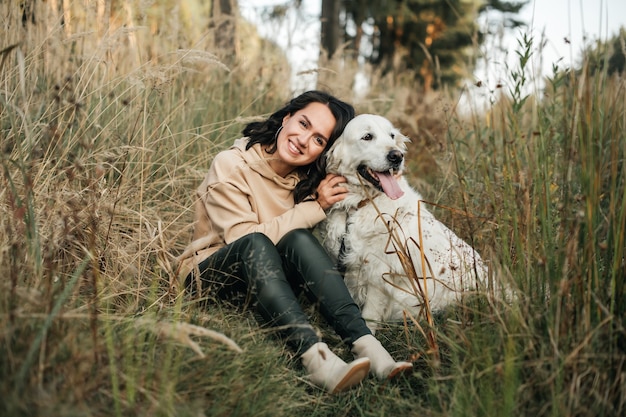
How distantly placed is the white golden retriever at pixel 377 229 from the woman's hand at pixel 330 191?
0.05m

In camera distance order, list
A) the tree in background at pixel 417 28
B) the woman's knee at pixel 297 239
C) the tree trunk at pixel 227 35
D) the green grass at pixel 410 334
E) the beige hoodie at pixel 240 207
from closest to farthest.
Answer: the green grass at pixel 410 334 < the woman's knee at pixel 297 239 < the beige hoodie at pixel 240 207 < the tree trunk at pixel 227 35 < the tree in background at pixel 417 28

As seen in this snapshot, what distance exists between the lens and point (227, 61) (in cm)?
481

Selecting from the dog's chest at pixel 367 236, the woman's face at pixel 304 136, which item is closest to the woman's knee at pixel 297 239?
the dog's chest at pixel 367 236

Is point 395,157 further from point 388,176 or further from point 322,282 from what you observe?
point 322,282

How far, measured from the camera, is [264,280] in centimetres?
225

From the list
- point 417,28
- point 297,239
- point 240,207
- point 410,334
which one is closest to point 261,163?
point 240,207

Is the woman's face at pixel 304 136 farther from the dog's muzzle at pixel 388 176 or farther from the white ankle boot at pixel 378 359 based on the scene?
the white ankle boot at pixel 378 359

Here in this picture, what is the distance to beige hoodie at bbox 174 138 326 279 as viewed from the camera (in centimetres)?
261

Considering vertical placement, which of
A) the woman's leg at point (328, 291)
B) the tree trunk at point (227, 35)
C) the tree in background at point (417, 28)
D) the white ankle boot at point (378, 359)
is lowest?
the white ankle boot at point (378, 359)

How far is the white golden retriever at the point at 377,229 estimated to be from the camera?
276 cm

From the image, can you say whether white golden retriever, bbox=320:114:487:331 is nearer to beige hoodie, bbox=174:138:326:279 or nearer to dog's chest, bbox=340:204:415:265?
dog's chest, bbox=340:204:415:265

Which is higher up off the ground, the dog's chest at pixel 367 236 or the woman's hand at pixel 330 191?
the woman's hand at pixel 330 191

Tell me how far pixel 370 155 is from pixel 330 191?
0.31 meters

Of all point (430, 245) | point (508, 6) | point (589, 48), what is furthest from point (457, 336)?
point (508, 6)
